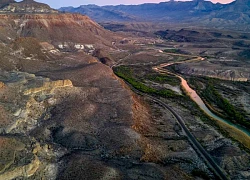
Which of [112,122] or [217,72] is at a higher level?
[217,72]

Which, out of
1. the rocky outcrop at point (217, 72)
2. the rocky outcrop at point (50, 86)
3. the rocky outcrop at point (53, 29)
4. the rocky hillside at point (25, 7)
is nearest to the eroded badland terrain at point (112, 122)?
the rocky outcrop at point (50, 86)

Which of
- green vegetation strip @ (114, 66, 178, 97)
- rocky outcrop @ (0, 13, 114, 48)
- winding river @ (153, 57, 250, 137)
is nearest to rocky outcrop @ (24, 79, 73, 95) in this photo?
green vegetation strip @ (114, 66, 178, 97)

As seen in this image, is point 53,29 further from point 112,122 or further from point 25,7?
point 112,122

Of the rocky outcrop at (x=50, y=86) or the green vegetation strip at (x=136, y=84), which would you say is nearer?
the rocky outcrop at (x=50, y=86)

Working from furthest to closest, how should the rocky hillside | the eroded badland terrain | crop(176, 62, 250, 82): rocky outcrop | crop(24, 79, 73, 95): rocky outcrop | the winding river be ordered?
the rocky hillside → crop(176, 62, 250, 82): rocky outcrop → the winding river → crop(24, 79, 73, 95): rocky outcrop → the eroded badland terrain

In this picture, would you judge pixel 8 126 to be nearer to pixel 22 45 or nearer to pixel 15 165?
pixel 15 165

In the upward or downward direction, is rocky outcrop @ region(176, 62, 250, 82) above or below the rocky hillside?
below

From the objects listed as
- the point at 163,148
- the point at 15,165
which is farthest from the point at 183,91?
the point at 15,165

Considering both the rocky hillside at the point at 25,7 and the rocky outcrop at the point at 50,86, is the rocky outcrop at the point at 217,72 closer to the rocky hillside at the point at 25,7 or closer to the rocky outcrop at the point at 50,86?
→ the rocky outcrop at the point at 50,86

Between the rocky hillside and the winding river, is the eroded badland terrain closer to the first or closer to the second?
the winding river

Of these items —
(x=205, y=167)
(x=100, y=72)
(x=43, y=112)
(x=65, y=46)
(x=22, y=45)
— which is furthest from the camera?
(x=65, y=46)

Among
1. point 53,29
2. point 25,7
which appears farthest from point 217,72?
point 25,7
